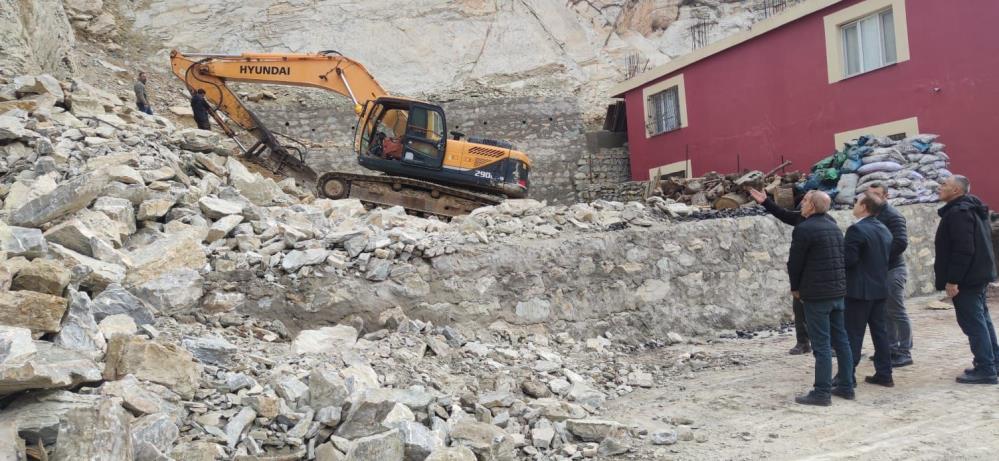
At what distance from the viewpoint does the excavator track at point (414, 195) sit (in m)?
11.3

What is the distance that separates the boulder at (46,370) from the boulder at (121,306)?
0.99 metres

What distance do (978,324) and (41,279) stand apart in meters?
5.97

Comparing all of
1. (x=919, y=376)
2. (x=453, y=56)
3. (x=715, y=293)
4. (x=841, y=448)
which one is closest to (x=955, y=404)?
(x=919, y=376)

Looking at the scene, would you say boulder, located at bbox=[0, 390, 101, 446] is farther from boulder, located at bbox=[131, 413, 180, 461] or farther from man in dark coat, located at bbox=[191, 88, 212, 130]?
man in dark coat, located at bbox=[191, 88, 212, 130]

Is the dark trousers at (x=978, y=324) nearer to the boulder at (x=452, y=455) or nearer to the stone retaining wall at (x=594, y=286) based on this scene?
the stone retaining wall at (x=594, y=286)

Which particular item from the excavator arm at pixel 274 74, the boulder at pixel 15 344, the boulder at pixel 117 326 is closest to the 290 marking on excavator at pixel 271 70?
the excavator arm at pixel 274 74

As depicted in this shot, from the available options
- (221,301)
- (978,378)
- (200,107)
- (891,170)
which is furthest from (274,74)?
Result: (978,378)

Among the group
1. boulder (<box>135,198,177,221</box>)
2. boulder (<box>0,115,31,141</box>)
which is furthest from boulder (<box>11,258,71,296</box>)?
boulder (<box>0,115,31,141</box>)

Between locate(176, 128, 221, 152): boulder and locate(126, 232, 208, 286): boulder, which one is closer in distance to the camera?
locate(126, 232, 208, 286): boulder

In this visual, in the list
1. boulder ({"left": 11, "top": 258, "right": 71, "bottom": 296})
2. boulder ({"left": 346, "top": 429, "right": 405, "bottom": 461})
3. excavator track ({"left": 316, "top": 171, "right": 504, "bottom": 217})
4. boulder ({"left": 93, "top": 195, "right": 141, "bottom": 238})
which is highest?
excavator track ({"left": 316, "top": 171, "right": 504, "bottom": 217})

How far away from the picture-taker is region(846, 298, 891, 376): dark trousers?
4.59 m

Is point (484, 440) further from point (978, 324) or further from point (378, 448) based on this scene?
point (978, 324)

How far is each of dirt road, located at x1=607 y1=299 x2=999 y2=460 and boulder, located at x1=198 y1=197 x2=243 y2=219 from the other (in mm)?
4315

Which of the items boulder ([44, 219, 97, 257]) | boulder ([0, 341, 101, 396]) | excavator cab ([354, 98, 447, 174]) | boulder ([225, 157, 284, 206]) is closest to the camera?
boulder ([0, 341, 101, 396])
